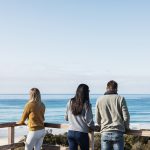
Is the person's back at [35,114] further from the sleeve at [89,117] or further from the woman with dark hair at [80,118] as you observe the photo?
the sleeve at [89,117]

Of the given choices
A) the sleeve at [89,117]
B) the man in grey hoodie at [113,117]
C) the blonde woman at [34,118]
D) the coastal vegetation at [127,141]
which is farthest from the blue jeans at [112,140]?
the coastal vegetation at [127,141]

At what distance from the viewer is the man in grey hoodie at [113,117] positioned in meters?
6.11

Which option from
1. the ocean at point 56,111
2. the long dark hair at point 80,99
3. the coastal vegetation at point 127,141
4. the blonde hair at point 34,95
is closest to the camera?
the long dark hair at point 80,99

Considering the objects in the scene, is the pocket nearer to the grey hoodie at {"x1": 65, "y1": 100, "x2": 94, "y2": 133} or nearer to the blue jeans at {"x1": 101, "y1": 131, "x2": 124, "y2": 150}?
the blue jeans at {"x1": 101, "y1": 131, "x2": 124, "y2": 150}

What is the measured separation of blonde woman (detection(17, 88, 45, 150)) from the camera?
693 cm

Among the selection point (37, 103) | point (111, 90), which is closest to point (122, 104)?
point (111, 90)

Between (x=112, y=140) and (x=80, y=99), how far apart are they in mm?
717

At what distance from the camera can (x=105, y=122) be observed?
20.4ft

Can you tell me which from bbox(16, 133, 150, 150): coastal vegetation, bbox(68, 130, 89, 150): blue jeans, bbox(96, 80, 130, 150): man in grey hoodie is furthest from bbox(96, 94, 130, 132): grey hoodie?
bbox(16, 133, 150, 150): coastal vegetation

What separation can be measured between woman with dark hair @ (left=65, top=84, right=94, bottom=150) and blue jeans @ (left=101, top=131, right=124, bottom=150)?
312 mm

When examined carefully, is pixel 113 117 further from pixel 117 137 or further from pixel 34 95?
pixel 34 95

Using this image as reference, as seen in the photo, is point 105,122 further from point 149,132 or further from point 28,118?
point 28,118

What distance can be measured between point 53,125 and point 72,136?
0.73m

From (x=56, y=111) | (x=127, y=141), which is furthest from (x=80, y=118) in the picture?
(x=56, y=111)
